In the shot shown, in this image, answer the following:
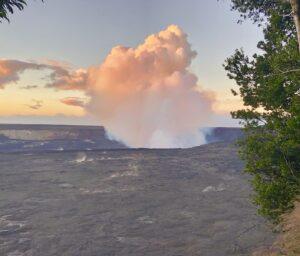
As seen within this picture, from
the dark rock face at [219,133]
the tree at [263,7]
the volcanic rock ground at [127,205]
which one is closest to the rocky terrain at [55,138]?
the dark rock face at [219,133]

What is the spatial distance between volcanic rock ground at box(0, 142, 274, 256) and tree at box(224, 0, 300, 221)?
14112 millimetres

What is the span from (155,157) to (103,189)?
18.1 meters

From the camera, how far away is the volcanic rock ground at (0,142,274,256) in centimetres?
2817

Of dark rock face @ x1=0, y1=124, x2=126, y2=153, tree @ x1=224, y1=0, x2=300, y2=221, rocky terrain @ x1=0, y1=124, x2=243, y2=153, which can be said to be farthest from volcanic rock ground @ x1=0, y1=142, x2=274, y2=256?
dark rock face @ x1=0, y1=124, x2=126, y2=153

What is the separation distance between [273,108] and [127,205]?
92.4 ft

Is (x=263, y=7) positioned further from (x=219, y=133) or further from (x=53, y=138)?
(x=219, y=133)

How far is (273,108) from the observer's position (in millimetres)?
12734

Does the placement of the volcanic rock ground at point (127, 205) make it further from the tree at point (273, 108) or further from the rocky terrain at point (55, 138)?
the rocky terrain at point (55, 138)

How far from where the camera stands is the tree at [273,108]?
1130cm

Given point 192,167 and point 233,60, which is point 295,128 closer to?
point 233,60

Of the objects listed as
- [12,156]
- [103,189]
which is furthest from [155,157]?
[12,156]

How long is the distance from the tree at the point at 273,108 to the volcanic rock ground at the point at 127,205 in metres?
14.1

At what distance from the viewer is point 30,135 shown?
10881 centimetres

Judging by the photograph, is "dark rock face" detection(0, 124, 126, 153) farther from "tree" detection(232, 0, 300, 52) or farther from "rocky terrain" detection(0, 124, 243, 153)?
"tree" detection(232, 0, 300, 52)
